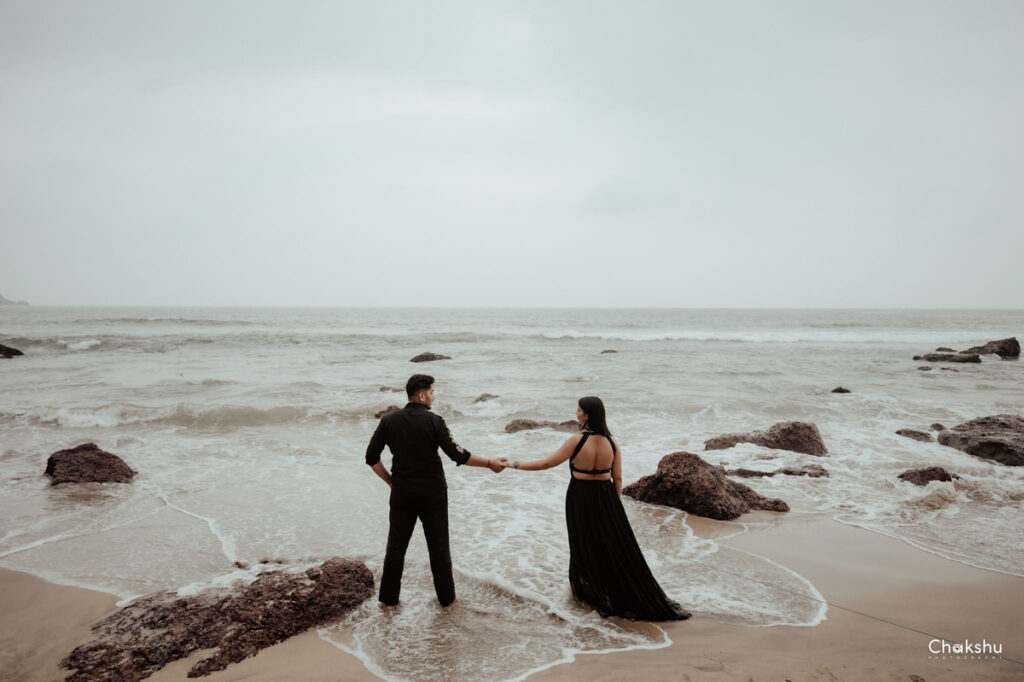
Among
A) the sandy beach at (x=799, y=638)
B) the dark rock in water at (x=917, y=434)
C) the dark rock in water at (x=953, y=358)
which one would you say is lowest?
the sandy beach at (x=799, y=638)

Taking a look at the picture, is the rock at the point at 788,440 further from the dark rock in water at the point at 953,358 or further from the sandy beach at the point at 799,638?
the dark rock in water at the point at 953,358

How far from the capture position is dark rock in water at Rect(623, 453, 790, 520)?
727 centimetres

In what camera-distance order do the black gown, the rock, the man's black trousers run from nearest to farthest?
the black gown
the man's black trousers
the rock

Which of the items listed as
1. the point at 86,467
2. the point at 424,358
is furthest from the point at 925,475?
the point at 424,358

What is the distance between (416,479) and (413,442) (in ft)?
1.08

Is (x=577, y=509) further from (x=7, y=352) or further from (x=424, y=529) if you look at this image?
(x=7, y=352)

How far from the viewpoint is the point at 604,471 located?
4.61m

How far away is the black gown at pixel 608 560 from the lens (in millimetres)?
4422

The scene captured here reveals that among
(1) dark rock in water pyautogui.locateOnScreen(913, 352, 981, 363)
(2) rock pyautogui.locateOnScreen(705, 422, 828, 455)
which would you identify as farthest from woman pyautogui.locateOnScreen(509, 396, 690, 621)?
(1) dark rock in water pyautogui.locateOnScreen(913, 352, 981, 363)

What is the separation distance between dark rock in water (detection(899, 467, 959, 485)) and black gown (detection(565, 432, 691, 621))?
6.58 metres

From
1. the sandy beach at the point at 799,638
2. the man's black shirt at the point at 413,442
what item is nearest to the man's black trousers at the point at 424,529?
the man's black shirt at the point at 413,442

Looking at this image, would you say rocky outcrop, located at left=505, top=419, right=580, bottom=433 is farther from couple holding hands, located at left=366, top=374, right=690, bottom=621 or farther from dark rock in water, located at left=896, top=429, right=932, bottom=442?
couple holding hands, located at left=366, top=374, right=690, bottom=621

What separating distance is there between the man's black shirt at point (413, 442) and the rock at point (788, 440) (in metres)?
8.33

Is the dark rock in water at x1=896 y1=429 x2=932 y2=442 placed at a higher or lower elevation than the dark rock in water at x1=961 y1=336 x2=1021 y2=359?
lower
